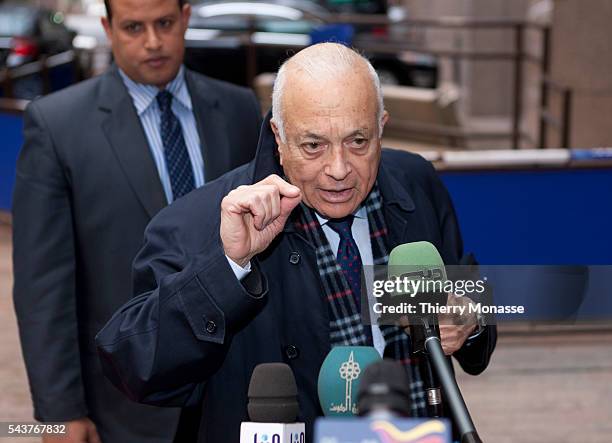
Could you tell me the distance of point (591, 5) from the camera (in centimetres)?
1133

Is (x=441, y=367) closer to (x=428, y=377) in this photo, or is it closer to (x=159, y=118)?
(x=428, y=377)

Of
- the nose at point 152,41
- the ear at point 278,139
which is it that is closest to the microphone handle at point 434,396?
the ear at point 278,139

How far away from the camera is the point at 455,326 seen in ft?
7.57

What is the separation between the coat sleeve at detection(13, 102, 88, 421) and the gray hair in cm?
127

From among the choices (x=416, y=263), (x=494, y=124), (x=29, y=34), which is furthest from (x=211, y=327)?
(x=494, y=124)

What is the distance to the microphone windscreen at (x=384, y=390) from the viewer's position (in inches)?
57.4

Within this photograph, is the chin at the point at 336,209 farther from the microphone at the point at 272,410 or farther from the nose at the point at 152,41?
the nose at the point at 152,41

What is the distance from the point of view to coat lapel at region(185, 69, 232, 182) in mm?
4074

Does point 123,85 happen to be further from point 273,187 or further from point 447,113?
point 447,113

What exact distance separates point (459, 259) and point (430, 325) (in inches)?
38.8

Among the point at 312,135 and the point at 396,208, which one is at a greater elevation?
the point at 312,135

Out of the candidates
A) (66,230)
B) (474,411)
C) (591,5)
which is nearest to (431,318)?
(66,230)

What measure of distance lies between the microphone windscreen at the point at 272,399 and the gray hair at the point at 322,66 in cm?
84

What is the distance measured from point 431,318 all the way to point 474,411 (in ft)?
14.8
